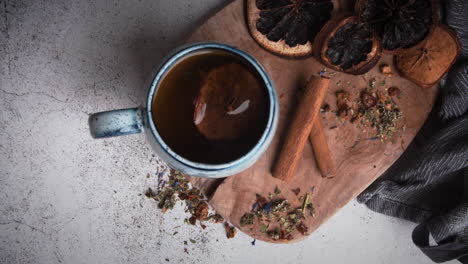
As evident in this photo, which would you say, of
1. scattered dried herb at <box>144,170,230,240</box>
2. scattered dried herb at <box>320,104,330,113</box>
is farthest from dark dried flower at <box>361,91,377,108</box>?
scattered dried herb at <box>144,170,230,240</box>

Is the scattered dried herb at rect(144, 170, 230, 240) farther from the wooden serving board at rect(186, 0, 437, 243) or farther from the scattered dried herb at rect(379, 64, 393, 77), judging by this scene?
the scattered dried herb at rect(379, 64, 393, 77)

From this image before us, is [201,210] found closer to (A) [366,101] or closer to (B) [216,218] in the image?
(B) [216,218]

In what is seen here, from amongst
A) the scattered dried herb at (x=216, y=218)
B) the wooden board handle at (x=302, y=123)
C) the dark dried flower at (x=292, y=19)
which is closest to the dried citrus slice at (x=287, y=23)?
the dark dried flower at (x=292, y=19)

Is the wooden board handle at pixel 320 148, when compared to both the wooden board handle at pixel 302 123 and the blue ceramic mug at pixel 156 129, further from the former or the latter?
the blue ceramic mug at pixel 156 129

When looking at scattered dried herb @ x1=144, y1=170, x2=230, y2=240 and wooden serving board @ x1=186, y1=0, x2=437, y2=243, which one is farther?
scattered dried herb @ x1=144, y1=170, x2=230, y2=240

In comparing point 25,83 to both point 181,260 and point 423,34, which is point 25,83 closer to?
point 181,260

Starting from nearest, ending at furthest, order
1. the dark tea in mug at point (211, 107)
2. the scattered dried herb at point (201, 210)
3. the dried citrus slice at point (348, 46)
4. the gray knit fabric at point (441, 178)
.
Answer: the dark tea in mug at point (211, 107) < the dried citrus slice at point (348, 46) < the gray knit fabric at point (441, 178) < the scattered dried herb at point (201, 210)
